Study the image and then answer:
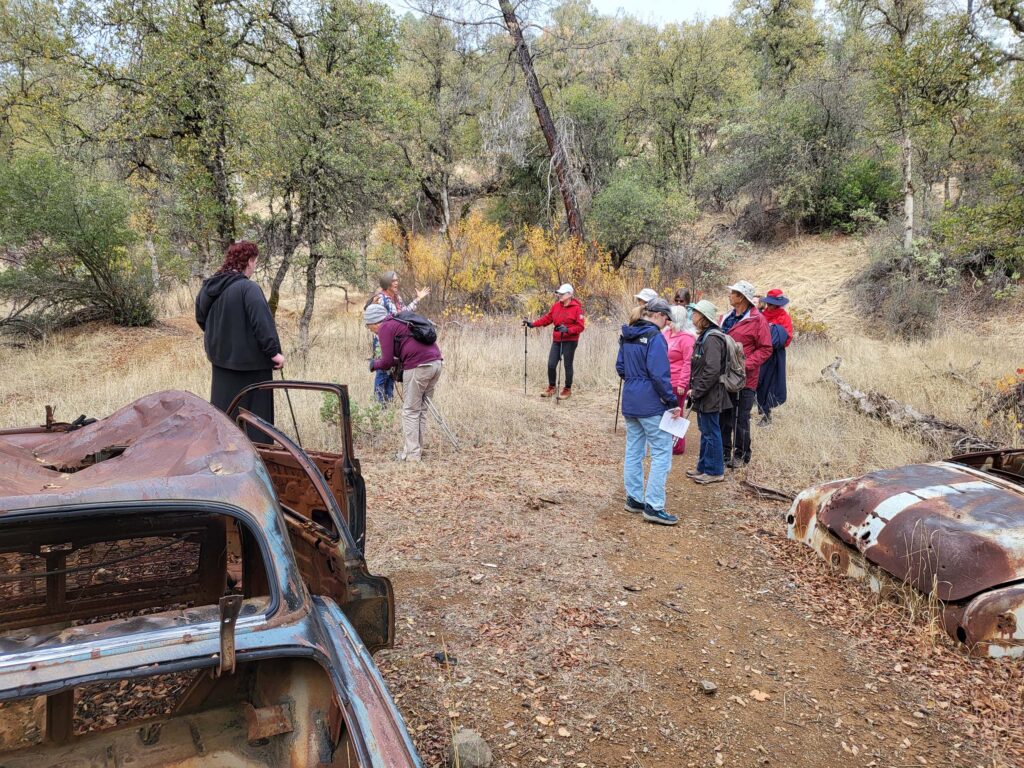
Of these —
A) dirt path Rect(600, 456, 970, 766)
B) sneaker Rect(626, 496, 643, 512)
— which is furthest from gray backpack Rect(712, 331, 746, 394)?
dirt path Rect(600, 456, 970, 766)

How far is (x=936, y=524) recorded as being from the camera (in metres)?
3.48

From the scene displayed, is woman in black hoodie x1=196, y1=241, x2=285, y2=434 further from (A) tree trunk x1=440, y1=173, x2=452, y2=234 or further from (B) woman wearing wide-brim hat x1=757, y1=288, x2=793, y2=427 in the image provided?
(A) tree trunk x1=440, y1=173, x2=452, y2=234

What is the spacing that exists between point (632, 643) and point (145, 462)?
2647 millimetres

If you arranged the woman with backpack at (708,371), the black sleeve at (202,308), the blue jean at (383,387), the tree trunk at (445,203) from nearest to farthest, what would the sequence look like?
the black sleeve at (202,308)
the woman with backpack at (708,371)
the blue jean at (383,387)
the tree trunk at (445,203)

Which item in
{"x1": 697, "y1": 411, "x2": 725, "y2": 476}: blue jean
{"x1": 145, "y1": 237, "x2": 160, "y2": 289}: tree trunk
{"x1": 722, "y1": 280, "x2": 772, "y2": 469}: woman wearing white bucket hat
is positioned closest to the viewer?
{"x1": 697, "y1": 411, "x2": 725, "y2": 476}: blue jean

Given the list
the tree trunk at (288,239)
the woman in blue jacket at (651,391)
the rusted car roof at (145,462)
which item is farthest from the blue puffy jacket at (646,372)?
the tree trunk at (288,239)

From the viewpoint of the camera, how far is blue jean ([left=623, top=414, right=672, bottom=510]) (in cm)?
513

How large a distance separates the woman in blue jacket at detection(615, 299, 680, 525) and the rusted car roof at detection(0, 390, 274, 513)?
10.6 feet

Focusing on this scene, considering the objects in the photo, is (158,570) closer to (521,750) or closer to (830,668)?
(521,750)

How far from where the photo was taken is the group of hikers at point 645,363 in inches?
194

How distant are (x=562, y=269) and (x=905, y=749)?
14.4m

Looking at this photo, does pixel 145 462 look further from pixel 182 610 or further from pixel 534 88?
pixel 534 88

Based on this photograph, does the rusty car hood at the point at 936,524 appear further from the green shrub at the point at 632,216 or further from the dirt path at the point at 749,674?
the green shrub at the point at 632,216

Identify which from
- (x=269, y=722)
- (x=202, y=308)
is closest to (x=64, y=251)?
(x=202, y=308)
